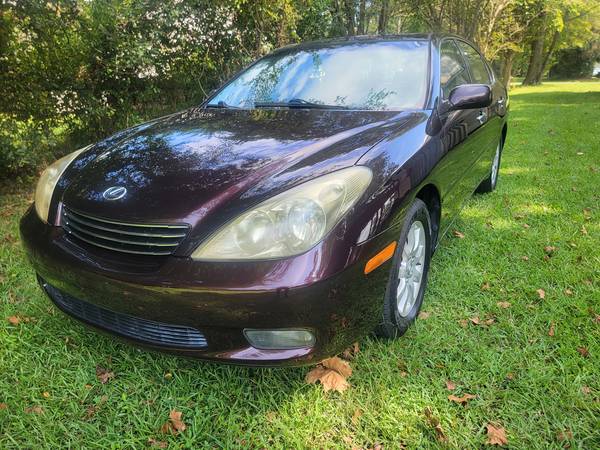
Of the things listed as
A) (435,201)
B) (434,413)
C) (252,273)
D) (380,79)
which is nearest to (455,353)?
(434,413)

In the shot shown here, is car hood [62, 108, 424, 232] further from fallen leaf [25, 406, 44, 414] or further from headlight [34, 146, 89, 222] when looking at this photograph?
fallen leaf [25, 406, 44, 414]

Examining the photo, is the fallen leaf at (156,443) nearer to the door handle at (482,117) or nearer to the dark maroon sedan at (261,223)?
the dark maroon sedan at (261,223)

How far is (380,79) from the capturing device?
2.60m

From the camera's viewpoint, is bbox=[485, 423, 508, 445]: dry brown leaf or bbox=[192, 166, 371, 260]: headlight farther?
bbox=[485, 423, 508, 445]: dry brown leaf

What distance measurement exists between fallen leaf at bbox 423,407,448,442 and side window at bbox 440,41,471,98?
5.67 ft

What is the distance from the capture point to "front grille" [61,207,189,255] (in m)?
1.58

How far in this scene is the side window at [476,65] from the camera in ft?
11.8

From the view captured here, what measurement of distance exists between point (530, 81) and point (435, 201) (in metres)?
28.9

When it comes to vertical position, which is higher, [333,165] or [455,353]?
[333,165]

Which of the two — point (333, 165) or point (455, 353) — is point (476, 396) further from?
point (333, 165)

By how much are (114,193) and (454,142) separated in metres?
1.83

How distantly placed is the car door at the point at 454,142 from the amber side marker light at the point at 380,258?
2.07ft

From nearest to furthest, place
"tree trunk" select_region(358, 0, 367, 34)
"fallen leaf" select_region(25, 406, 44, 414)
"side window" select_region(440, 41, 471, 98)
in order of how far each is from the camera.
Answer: "fallen leaf" select_region(25, 406, 44, 414), "side window" select_region(440, 41, 471, 98), "tree trunk" select_region(358, 0, 367, 34)

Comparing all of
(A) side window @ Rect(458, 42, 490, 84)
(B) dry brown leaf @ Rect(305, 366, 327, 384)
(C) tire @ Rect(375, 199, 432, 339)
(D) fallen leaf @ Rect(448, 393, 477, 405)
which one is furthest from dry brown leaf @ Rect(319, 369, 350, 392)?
(A) side window @ Rect(458, 42, 490, 84)
